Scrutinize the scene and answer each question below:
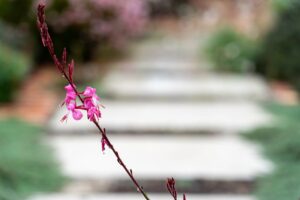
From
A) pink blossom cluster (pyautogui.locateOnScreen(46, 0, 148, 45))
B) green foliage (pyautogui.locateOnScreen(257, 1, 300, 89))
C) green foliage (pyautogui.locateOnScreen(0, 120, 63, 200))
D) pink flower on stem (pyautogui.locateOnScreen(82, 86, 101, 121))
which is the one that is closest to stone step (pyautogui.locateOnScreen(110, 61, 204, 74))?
pink blossom cluster (pyautogui.locateOnScreen(46, 0, 148, 45))

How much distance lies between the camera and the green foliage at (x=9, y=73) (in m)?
4.96

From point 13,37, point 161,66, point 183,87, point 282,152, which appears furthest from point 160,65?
point 282,152

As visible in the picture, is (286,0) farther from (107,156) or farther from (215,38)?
(107,156)

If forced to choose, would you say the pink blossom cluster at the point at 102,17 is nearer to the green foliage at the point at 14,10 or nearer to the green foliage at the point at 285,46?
the green foliage at the point at 14,10

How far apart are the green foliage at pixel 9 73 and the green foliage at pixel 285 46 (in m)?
2.12

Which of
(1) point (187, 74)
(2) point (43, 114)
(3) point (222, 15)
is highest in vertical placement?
(3) point (222, 15)

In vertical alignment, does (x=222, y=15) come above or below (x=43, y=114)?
above

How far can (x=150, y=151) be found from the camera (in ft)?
12.9

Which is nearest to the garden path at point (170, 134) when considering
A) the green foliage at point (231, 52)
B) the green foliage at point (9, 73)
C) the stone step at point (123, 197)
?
the stone step at point (123, 197)

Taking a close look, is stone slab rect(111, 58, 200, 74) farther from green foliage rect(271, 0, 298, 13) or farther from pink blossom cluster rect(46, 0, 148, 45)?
green foliage rect(271, 0, 298, 13)

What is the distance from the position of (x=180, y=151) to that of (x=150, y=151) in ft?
0.58

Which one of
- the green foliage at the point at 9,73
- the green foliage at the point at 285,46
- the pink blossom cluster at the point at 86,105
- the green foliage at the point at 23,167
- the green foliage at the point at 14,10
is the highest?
the green foliage at the point at 14,10

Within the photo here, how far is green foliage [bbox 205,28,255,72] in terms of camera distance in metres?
6.07

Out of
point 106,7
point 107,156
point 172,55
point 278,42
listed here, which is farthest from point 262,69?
point 107,156
